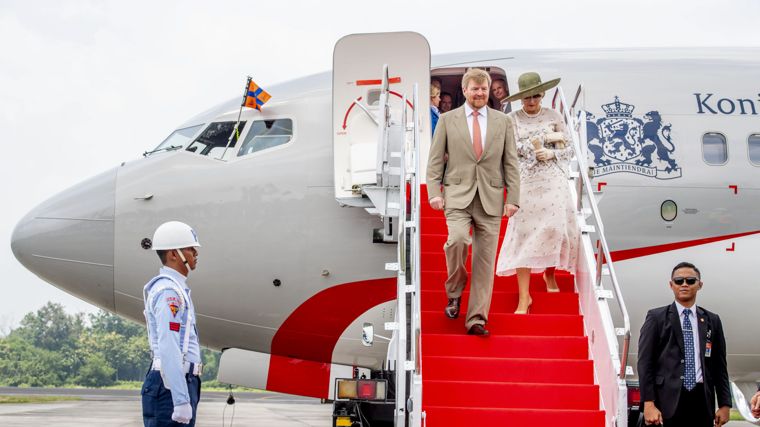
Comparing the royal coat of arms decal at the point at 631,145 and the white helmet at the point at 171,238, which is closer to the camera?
the white helmet at the point at 171,238

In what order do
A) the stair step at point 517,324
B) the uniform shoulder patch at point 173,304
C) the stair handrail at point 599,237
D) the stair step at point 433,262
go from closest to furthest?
the uniform shoulder patch at point 173,304, the stair handrail at point 599,237, the stair step at point 517,324, the stair step at point 433,262

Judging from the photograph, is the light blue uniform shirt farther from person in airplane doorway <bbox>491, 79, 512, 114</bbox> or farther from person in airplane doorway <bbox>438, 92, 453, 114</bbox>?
person in airplane doorway <bbox>491, 79, 512, 114</bbox>

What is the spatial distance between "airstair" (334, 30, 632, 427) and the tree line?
138ft

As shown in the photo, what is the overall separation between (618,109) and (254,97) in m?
3.76

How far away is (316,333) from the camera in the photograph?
249 inches

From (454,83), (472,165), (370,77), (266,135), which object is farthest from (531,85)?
(266,135)

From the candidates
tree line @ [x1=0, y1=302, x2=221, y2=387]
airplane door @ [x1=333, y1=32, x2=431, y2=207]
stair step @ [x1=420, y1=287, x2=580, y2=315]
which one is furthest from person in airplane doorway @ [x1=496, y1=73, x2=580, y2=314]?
tree line @ [x1=0, y1=302, x2=221, y2=387]

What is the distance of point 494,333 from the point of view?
172 inches

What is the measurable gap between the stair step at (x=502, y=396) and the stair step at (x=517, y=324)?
1.72 ft

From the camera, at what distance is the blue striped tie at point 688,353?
3357 millimetres

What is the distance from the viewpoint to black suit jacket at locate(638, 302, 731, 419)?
3361mm

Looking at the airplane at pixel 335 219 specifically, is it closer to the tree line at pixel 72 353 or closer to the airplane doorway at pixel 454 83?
the airplane doorway at pixel 454 83

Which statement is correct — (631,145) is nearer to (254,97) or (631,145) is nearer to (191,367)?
(254,97)

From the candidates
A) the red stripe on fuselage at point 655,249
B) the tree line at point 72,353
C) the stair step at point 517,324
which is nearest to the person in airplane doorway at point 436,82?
the red stripe on fuselage at point 655,249
